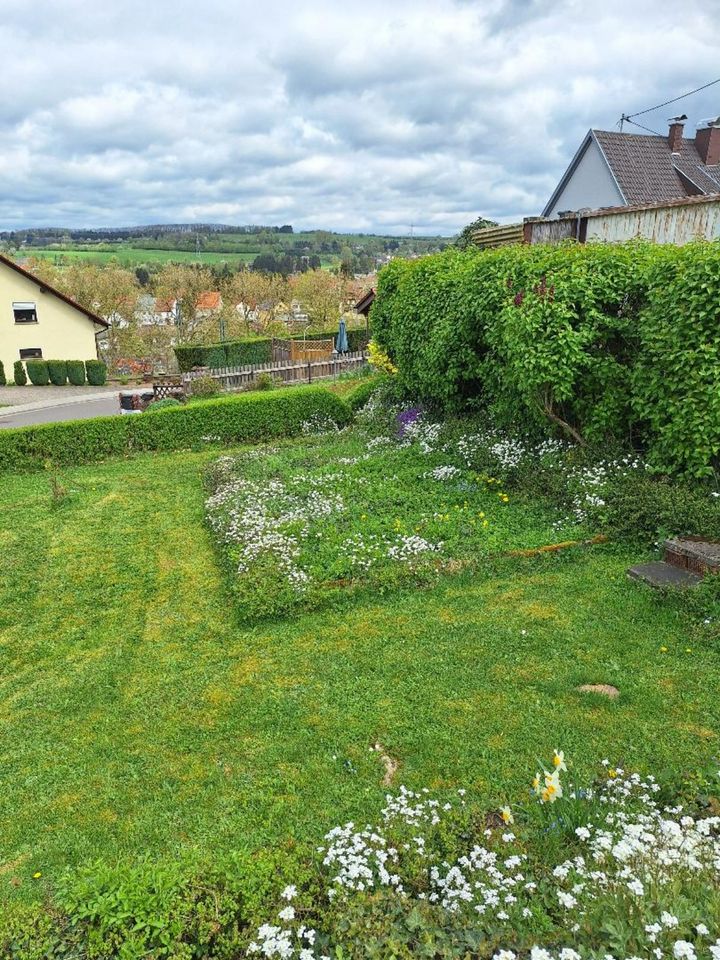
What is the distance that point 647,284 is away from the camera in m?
7.79

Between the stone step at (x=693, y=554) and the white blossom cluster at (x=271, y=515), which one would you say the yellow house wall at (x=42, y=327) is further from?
the stone step at (x=693, y=554)

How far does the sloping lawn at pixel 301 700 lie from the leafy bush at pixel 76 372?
27147 mm

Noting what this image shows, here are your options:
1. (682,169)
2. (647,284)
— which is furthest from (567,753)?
(682,169)

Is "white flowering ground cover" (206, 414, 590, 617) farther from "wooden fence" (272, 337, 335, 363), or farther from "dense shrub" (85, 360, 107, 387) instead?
"dense shrub" (85, 360, 107, 387)

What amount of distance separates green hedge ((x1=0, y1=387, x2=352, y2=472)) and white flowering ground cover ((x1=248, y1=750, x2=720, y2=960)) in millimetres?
13383

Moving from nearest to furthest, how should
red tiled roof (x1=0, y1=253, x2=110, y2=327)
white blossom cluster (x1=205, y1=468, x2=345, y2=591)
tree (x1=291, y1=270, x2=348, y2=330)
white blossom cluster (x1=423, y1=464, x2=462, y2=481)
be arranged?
white blossom cluster (x1=205, y1=468, x2=345, y2=591)
white blossom cluster (x1=423, y1=464, x2=462, y2=481)
red tiled roof (x1=0, y1=253, x2=110, y2=327)
tree (x1=291, y1=270, x2=348, y2=330)

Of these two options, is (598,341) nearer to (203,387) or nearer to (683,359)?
(683,359)

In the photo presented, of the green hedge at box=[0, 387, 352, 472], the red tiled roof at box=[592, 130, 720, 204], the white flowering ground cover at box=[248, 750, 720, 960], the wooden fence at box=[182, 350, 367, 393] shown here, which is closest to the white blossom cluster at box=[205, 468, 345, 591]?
the white flowering ground cover at box=[248, 750, 720, 960]

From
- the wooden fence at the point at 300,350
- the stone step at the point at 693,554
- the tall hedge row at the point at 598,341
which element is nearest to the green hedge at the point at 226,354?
the wooden fence at the point at 300,350

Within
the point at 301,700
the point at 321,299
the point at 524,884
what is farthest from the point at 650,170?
the point at 321,299

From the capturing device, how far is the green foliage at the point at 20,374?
31.4 meters

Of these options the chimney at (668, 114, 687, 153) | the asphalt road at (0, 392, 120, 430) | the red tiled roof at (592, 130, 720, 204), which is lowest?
the asphalt road at (0, 392, 120, 430)

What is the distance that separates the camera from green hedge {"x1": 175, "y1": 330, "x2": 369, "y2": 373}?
33.2 m

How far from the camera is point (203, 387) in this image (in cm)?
2338
